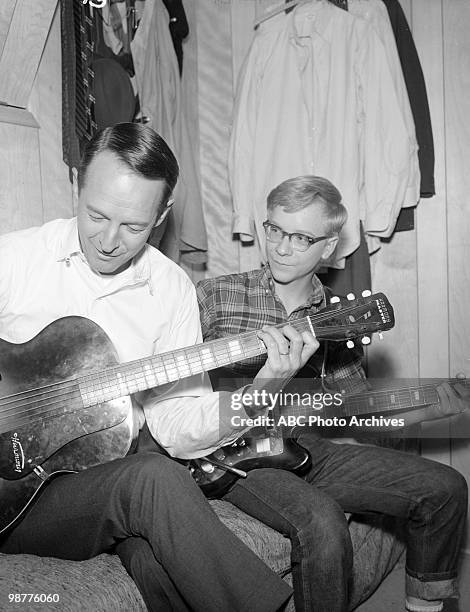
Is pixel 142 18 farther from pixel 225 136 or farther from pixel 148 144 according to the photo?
pixel 148 144

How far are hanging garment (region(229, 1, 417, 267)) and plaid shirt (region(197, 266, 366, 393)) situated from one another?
30 cm

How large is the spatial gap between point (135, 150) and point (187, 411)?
0.44m

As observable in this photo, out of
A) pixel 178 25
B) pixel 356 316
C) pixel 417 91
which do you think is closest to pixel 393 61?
pixel 417 91

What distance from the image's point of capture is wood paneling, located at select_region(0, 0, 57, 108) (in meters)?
1.41

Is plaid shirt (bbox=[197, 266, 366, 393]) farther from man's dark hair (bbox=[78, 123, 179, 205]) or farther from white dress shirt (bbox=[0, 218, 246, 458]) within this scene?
man's dark hair (bbox=[78, 123, 179, 205])

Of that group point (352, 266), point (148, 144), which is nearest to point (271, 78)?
point (352, 266)

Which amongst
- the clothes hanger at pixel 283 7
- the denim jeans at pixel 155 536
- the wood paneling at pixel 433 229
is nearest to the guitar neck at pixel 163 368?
the denim jeans at pixel 155 536

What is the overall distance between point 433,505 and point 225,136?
4.11ft

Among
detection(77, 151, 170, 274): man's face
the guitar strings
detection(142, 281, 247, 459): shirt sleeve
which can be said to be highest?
detection(77, 151, 170, 274): man's face

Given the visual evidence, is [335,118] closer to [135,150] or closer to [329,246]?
[329,246]

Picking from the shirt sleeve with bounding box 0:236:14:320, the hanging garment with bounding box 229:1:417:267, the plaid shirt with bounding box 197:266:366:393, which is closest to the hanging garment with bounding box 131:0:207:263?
the hanging garment with bounding box 229:1:417:267

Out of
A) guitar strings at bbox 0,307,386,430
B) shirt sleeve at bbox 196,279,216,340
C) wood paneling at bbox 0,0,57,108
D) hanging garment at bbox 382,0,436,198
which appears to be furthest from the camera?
hanging garment at bbox 382,0,436,198

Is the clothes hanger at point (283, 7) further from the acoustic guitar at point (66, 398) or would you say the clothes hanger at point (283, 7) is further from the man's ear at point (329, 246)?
the acoustic guitar at point (66, 398)

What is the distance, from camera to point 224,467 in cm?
130
